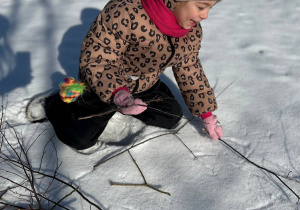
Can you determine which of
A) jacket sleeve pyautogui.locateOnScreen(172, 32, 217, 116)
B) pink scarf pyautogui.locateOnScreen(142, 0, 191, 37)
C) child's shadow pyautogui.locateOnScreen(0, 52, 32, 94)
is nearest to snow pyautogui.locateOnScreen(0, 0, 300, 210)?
child's shadow pyautogui.locateOnScreen(0, 52, 32, 94)

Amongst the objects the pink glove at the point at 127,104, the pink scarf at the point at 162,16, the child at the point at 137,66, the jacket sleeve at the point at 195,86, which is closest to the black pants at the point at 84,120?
the child at the point at 137,66

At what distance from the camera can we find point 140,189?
1.26 metres

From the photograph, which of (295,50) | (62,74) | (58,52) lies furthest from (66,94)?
(295,50)

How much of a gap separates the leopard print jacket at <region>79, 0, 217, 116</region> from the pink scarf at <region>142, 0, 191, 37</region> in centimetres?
2

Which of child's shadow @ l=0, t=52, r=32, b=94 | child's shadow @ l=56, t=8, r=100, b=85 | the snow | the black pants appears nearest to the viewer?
the snow

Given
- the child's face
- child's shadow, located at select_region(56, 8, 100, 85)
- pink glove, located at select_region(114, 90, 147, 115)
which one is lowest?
child's shadow, located at select_region(56, 8, 100, 85)

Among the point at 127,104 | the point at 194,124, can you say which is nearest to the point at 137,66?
the point at 127,104

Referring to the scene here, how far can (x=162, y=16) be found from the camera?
1.15m

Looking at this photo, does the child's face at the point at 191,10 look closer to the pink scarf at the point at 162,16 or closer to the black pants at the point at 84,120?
the pink scarf at the point at 162,16

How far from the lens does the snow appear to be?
4.13 feet

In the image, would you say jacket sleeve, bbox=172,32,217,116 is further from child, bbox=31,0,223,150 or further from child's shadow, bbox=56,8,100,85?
child's shadow, bbox=56,8,100,85

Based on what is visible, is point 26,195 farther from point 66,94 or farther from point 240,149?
point 240,149

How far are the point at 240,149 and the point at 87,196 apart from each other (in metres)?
0.69

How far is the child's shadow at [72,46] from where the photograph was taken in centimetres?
184
